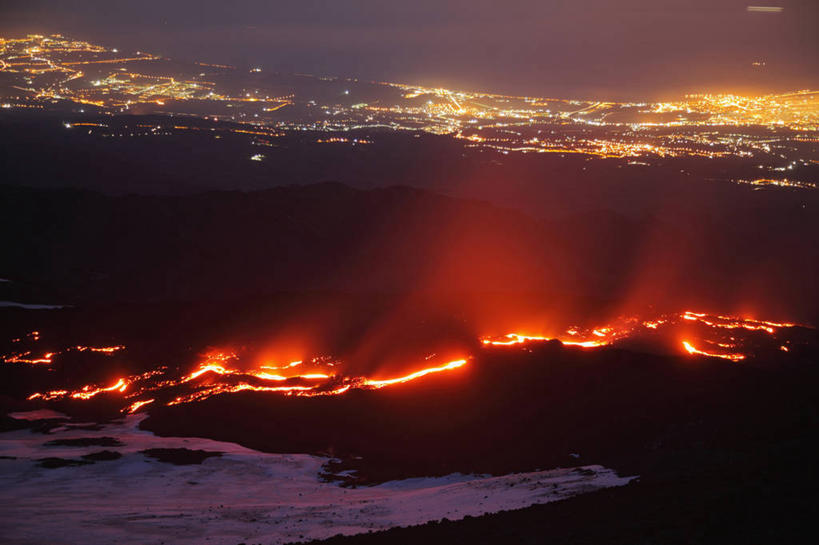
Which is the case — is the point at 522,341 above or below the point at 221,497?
above

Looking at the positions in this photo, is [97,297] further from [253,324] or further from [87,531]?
[87,531]

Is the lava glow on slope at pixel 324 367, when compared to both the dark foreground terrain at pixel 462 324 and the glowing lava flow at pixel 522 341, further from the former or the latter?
the dark foreground terrain at pixel 462 324

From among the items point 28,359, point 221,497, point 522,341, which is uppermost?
point 522,341

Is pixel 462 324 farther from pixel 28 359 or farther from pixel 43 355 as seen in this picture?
pixel 28 359

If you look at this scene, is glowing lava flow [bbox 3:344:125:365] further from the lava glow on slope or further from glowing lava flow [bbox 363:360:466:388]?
glowing lava flow [bbox 363:360:466:388]

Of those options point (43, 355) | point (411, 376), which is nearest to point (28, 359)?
point (43, 355)

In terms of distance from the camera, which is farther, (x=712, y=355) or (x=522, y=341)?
(x=522, y=341)
